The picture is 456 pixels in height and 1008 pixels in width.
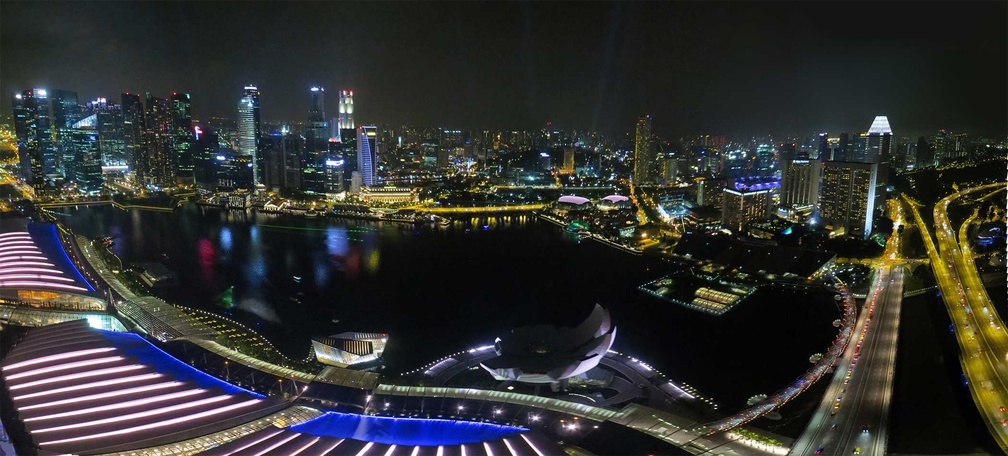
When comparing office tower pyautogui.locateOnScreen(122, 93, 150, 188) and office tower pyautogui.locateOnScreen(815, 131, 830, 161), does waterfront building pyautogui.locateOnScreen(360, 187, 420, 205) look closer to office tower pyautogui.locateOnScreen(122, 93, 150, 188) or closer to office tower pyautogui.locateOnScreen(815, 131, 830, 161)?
office tower pyautogui.locateOnScreen(122, 93, 150, 188)

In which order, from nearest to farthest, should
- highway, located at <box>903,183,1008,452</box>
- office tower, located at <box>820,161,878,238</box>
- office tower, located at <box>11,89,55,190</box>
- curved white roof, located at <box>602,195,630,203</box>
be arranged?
highway, located at <box>903,183,1008,452</box>, office tower, located at <box>820,161,878,238</box>, office tower, located at <box>11,89,55,190</box>, curved white roof, located at <box>602,195,630,203</box>

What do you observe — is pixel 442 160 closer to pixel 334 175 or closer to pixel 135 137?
pixel 334 175

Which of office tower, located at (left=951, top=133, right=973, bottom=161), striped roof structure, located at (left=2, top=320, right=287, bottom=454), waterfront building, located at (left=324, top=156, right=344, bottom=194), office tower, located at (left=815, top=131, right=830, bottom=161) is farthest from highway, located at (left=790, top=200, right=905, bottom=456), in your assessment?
waterfront building, located at (left=324, top=156, right=344, bottom=194)

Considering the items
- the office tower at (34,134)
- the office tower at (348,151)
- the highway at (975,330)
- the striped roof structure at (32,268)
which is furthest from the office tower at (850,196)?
the office tower at (34,134)

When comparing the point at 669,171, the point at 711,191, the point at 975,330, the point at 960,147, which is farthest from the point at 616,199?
the point at 960,147

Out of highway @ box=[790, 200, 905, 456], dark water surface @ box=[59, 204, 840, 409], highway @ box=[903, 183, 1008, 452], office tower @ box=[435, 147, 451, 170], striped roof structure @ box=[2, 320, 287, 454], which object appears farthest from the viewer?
office tower @ box=[435, 147, 451, 170]

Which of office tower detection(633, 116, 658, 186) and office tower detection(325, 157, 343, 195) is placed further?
office tower detection(633, 116, 658, 186)

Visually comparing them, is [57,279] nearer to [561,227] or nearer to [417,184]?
[561,227]
